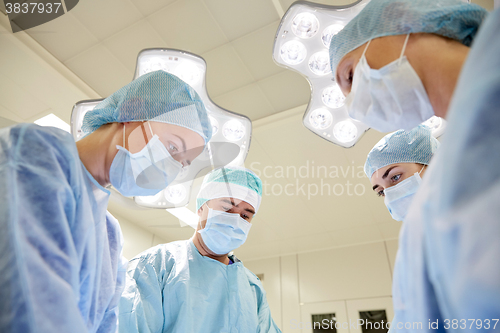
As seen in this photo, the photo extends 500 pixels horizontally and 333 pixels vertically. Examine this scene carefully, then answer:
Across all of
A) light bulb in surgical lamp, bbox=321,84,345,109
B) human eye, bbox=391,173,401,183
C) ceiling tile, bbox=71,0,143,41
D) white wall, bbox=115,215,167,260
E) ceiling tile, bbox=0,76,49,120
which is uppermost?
ceiling tile, bbox=71,0,143,41

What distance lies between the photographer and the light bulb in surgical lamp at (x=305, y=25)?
1375mm

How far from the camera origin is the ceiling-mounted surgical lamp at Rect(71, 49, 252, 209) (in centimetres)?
147

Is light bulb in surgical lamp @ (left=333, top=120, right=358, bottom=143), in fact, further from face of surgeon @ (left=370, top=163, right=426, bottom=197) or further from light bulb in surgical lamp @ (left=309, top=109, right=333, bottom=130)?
face of surgeon @ (left=370, top=163, right=426, bottom=197)

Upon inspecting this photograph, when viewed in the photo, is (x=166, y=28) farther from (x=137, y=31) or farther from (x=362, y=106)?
(x=362, y=106)

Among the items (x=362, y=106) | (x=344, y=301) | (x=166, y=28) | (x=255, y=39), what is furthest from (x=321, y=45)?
(x=344, y=301)

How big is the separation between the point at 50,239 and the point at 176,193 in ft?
3.20

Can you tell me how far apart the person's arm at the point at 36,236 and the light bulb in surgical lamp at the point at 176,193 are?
2.63 ft

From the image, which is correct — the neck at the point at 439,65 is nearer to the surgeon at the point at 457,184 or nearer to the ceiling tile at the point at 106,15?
the surgeon at the point at 457,184

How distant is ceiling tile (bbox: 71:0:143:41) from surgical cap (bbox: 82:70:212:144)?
121 cm

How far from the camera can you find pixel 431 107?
2.76ft

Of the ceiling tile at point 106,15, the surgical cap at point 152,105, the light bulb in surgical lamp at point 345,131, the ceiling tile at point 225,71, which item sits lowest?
the surgical cap at point 152,105

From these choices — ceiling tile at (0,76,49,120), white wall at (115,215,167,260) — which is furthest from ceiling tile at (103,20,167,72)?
white wall at (115,215,167,260)

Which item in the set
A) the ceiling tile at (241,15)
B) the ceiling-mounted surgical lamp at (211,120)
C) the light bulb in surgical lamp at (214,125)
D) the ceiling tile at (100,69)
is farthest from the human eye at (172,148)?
the ceiling tile at (100,69)

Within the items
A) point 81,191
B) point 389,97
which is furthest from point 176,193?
point 389,97
